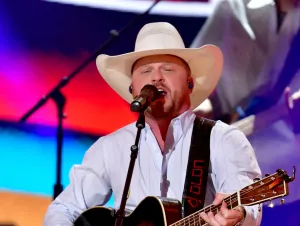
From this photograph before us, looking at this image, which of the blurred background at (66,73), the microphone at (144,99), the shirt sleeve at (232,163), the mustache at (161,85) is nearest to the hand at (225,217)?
the shirt sleeve at (232,163)

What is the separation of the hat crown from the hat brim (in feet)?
0.15

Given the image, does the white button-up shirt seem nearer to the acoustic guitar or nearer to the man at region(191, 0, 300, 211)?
the acoustic guitar

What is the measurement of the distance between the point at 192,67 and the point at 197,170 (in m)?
0.60

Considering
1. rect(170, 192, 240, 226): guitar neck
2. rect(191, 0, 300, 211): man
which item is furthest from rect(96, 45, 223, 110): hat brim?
rect(170, 192, 240, 226): guitar neck

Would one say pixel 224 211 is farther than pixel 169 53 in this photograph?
No

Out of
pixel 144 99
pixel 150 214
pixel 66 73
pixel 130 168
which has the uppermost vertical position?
pixel 66 73

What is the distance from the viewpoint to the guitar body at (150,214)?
2666 millimetres

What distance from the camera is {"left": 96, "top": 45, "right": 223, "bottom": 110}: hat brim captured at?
313cm

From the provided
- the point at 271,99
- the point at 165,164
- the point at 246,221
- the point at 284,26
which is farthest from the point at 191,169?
the point at 284,26

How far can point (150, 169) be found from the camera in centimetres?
306

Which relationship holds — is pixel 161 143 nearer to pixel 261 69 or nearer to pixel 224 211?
pixel 224 211

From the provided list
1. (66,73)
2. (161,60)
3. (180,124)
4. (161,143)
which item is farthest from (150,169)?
(66,73)

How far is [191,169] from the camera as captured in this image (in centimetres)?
292

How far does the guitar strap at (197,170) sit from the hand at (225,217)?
0.30 meters
